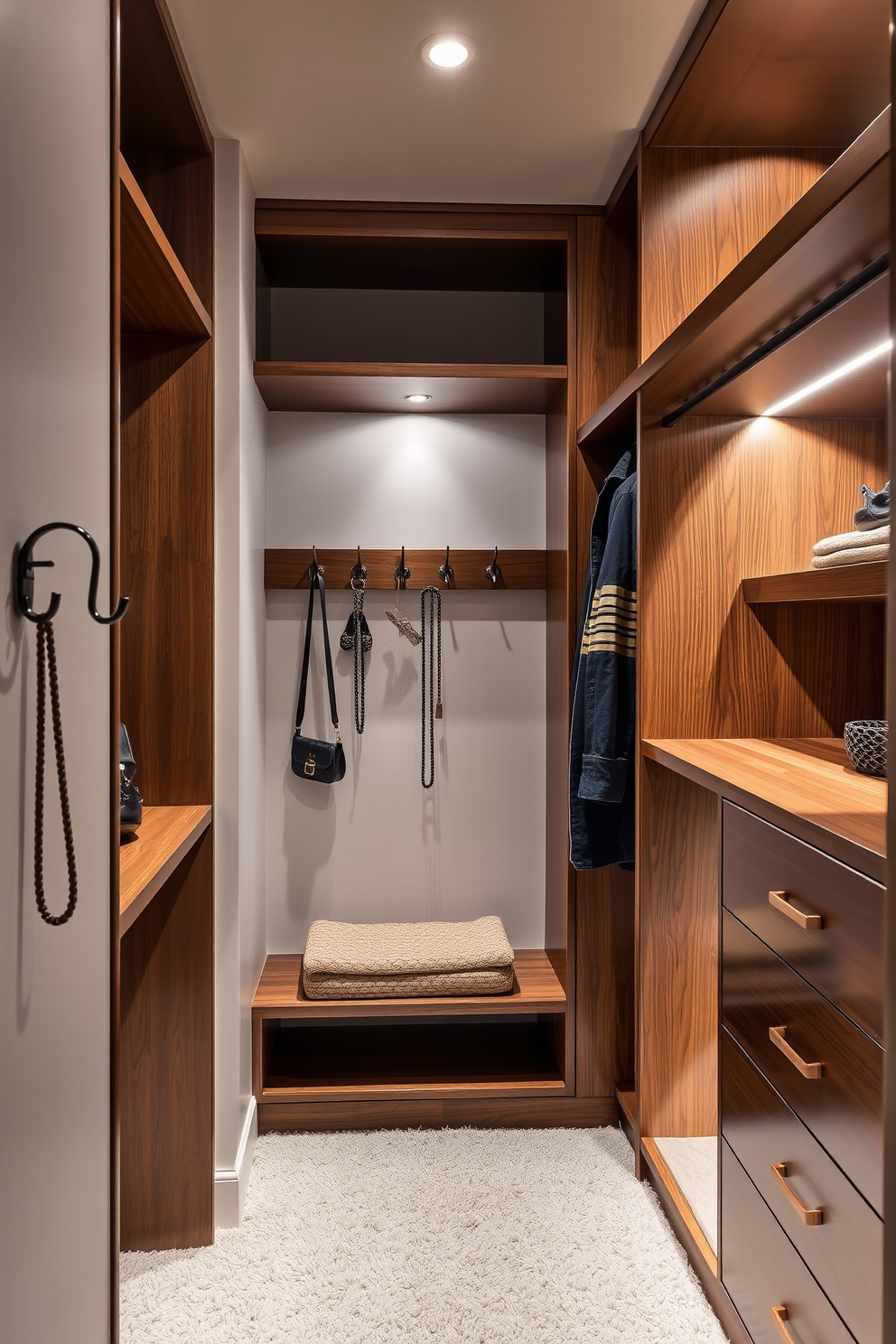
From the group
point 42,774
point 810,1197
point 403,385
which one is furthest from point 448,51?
point 810,1197

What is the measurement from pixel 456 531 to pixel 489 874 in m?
1.04

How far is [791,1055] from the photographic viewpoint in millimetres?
1315

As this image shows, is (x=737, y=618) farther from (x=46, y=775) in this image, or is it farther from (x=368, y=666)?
(x=46, y=775)

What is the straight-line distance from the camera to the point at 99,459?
3.63ft

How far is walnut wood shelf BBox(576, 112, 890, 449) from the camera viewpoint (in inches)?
41.8

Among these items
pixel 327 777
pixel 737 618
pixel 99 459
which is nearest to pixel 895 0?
pixel 99 459

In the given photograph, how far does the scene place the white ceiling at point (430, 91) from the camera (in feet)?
5.34

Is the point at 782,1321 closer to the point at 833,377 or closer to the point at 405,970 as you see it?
the point at 405,970

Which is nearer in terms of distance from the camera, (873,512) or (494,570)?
(873,512)

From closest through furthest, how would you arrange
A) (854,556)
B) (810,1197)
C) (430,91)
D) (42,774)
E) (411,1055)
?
(42,774), (810,1197), (854,556), (430,91), (411,1055)

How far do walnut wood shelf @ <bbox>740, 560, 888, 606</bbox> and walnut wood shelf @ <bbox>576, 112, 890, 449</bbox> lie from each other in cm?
38

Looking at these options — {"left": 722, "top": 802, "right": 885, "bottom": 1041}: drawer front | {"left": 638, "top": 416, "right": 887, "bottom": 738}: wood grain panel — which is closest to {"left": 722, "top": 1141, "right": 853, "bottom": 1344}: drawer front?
{"left": 722, "top": 802, "right": 885, "bottom": 1041}: drawer front

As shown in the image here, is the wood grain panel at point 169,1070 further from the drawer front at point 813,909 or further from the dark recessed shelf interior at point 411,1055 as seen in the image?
the drawer front at point 813,909

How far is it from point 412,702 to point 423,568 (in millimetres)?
400
